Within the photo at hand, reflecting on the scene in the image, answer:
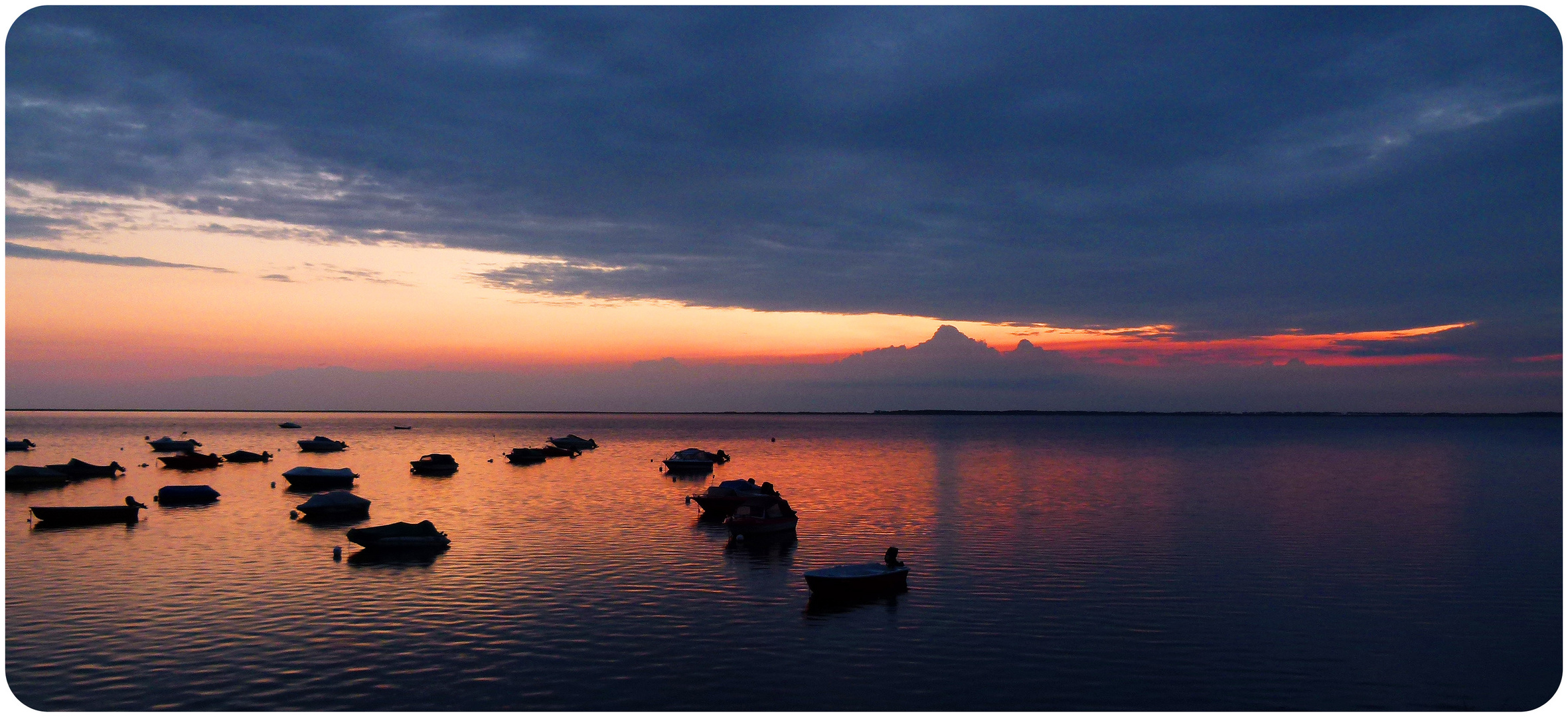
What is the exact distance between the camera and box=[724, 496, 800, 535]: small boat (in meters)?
50.5

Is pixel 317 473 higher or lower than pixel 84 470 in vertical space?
higher

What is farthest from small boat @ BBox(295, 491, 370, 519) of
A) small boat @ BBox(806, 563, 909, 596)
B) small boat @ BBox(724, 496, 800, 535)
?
small boat @ BBox(806, 563, 909, 596)

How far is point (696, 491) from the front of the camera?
82.2 m

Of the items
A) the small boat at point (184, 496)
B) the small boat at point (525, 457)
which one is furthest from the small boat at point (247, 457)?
the small boat at point (184, 496)

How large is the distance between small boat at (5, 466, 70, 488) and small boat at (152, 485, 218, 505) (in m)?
25.0

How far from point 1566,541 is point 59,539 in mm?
64040

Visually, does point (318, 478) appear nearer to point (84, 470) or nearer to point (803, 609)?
point (84, 470)

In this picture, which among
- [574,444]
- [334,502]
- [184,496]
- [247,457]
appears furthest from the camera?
[574,444]

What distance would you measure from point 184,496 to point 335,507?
51.5ft

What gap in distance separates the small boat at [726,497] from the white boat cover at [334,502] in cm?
2252

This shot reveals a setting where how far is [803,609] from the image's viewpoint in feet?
112

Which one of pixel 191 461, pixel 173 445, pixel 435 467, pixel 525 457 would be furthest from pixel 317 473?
pixel 173 445

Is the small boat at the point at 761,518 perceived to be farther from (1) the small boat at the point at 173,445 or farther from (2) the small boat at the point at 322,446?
(1) the small boat at the point at 173,445

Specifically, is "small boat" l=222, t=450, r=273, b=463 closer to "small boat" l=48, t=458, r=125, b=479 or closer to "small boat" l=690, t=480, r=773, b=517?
"small boat" l=48, t=458, r=125, b=479
